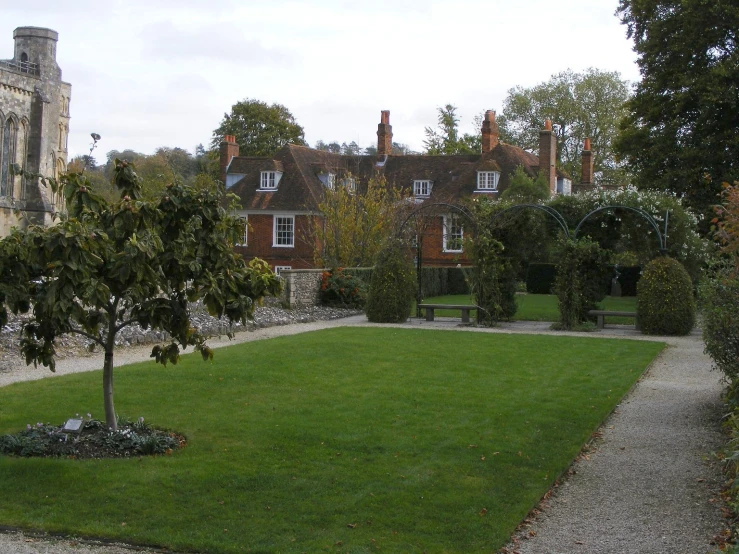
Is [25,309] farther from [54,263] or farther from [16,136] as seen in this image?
[16,136]

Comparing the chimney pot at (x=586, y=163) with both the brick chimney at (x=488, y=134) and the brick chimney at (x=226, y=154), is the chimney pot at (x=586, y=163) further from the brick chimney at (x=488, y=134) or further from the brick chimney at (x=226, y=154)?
the brick chimney at (x=226, y=154)

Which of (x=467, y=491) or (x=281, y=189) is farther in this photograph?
(x=281, y=189)

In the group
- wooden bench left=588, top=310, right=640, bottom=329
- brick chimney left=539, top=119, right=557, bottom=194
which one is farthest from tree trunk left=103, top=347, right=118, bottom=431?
brick chimney left=539, top=119, right=557, bottom=194

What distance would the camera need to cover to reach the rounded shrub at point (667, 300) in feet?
66.7

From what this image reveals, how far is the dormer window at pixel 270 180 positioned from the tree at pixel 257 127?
1368 centimetres

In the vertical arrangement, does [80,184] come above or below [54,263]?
above

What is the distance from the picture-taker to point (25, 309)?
729 centimetres

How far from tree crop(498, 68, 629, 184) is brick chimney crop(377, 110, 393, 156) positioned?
1646cm

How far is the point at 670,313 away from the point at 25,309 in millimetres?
16737

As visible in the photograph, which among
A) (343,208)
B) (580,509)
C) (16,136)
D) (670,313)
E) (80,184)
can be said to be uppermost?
(16,136)

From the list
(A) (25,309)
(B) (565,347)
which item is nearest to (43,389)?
(A) (25,309)

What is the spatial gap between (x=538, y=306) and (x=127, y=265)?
2336 cm

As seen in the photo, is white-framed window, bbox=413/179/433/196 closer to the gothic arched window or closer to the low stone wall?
the gothic arched window

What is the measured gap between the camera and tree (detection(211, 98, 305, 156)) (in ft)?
191
